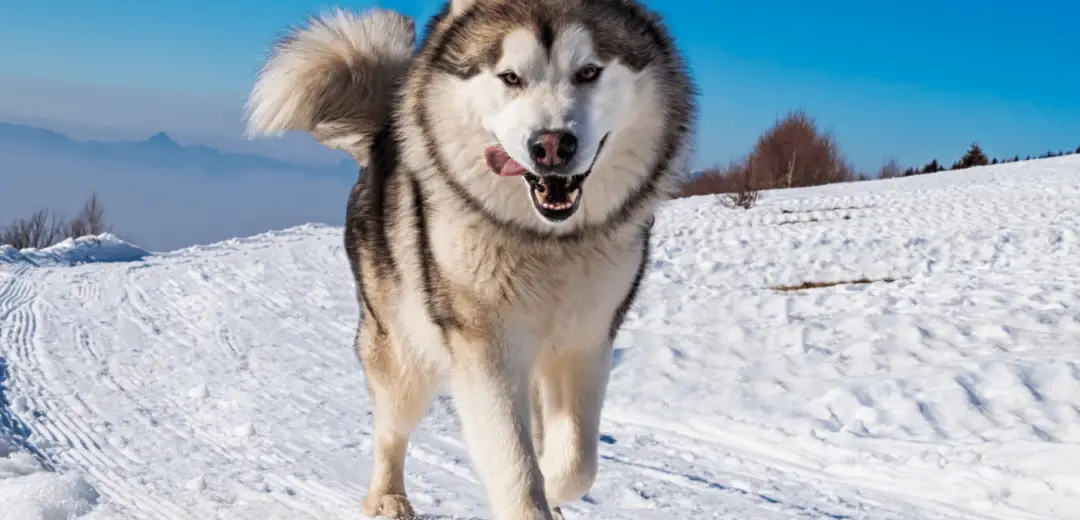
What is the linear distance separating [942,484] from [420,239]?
3.46 metres

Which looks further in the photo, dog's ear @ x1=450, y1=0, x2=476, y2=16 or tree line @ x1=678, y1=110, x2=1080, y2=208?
tree line @ x1=678, y1=110, x2=1080, y2=208

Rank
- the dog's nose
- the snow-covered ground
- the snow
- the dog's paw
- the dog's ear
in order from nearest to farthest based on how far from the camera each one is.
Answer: the dog's nose, the dog's ear, the dog's paw, the snow-covered ground, the snow

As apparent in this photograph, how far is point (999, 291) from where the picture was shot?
30.9 feet

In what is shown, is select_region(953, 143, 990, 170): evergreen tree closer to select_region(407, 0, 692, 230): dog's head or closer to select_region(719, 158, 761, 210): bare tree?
select_region(719, 158, 761, 210): bare tree

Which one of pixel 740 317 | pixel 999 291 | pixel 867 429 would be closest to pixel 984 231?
pixel 999 291

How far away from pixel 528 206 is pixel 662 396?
13.6ft

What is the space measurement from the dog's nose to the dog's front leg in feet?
2.16

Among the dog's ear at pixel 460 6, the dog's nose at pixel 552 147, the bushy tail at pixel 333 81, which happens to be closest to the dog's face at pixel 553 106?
the dog's nose at pixel 552 147

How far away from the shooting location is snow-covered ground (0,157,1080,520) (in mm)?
4484

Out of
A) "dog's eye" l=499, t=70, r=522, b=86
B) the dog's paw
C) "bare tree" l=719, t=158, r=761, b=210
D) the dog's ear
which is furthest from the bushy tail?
"bare tree" l=719, t=158, r=761, b=210

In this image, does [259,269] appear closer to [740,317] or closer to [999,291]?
[740,317]

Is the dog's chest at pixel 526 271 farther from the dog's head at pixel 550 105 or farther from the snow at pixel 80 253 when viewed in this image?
the snow at pixel 80 253

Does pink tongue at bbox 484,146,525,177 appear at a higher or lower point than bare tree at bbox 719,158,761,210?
lower

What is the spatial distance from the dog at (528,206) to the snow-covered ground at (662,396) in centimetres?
58
